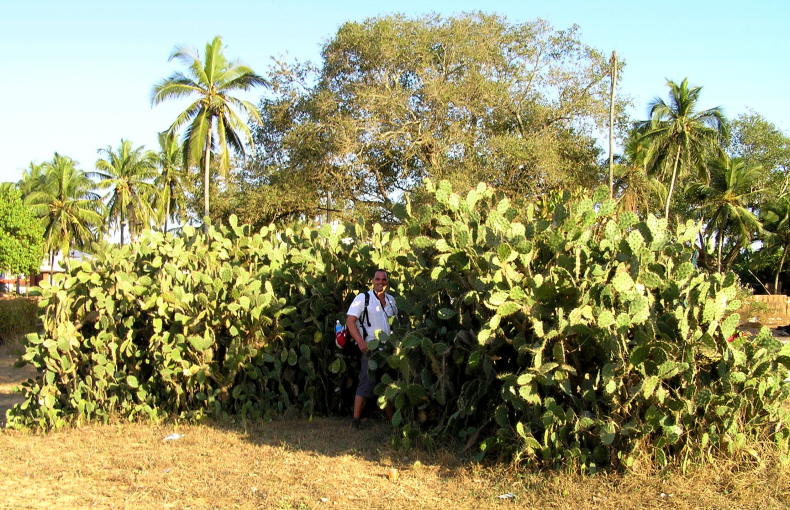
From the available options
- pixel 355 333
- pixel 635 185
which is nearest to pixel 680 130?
pixel 635 185

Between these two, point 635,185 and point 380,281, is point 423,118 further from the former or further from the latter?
point 380,281

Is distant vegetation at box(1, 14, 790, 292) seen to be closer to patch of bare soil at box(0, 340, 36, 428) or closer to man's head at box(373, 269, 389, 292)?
patch of bare soil at box(0, 340, 36, 428)

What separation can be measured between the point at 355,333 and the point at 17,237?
37539 mm

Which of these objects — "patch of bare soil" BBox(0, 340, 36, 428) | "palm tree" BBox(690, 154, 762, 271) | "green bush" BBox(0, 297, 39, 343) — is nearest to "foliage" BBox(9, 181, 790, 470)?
"patch of bare soil" BBox(0, 340, 36, 428)

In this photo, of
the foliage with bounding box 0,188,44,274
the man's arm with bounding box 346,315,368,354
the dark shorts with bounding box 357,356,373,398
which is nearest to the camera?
the man's arm with bounding box 346,315,368,354

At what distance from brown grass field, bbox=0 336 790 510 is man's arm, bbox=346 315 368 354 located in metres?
0.75

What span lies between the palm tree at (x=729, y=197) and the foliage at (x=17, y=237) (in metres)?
34.8

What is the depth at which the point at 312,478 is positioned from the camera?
17.0ft

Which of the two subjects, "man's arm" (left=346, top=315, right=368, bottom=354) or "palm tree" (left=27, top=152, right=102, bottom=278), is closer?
"man's arm" (left=346, top=315, right=368, bottom=354)

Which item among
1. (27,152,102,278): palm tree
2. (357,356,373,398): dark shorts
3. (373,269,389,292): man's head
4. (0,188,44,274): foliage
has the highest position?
(27,152,102,278): palm tree

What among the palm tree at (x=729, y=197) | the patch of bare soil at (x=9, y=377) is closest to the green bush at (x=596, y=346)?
the patch of bare soil at (x=9, y=377)

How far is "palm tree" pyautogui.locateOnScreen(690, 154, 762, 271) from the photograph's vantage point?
126 ft

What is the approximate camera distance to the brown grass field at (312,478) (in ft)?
15.0

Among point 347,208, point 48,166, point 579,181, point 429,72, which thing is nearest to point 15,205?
point 48,166
